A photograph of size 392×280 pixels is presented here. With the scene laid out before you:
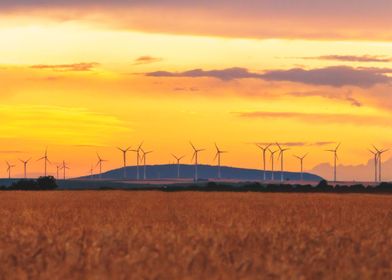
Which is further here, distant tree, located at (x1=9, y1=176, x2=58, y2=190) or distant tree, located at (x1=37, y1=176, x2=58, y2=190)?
distant tree, located at (x1=37, y1=176, x2=58, y2=190)

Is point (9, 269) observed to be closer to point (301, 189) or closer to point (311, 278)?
point (311, 278)

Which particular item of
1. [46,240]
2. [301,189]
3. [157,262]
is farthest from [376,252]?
[301,189]

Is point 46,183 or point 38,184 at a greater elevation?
point 46,183

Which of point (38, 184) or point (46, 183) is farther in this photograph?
point (46, 183)

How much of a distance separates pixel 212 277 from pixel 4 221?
23877 millimetres

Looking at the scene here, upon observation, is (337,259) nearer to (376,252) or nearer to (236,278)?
(376,252)

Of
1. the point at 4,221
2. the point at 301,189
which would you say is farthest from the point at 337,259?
the point at 301,189

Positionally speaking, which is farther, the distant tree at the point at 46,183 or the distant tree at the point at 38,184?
the distant tree at the point at 46,183

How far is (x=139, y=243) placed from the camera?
20312 mm

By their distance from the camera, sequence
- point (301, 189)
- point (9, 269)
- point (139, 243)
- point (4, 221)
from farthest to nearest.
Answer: point (301, 189)
point (4, 221)
point (139, 243)
point (9, 269)

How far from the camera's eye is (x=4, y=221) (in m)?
37.1

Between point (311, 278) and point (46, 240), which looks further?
point (46, 240)

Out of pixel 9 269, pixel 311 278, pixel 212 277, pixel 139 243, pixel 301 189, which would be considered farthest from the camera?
pixel 301 189

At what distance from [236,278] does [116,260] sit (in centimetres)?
252
